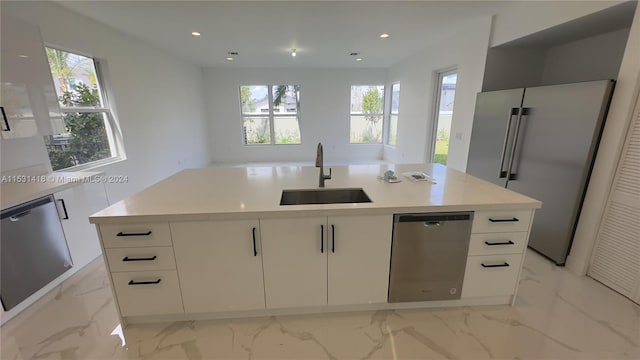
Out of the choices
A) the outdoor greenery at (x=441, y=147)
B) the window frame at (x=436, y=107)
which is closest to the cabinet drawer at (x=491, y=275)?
the outdoor greenery at (x=441, y=147)

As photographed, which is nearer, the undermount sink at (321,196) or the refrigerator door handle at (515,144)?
the undermount sink at (321,196)

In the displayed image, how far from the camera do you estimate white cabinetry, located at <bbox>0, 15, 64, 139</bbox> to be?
1922 mm

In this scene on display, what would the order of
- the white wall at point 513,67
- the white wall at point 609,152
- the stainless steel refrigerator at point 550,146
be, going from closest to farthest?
the white wall at point 609,152 < the stainless steel refrigerator at point 550,146 < the white wall at point 513,67

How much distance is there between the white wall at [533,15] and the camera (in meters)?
2.19

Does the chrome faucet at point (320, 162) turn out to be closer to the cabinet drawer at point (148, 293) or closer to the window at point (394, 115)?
the cabinet drawer at point (148, 293)

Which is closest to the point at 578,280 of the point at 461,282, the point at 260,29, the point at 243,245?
the point at 461,282

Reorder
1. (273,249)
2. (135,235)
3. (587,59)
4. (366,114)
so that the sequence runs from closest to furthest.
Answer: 1. (135,235)
2. (273,249)
3. (587,59)
4. (366,114)

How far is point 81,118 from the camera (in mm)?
3072

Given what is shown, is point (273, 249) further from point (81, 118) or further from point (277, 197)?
point (81, 118)

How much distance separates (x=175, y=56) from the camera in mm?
5129

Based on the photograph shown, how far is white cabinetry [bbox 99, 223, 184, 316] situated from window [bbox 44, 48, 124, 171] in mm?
1851

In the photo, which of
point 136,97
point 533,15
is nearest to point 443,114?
point 533,15

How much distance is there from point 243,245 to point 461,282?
1.51 meters

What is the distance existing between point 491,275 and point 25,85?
3.81 metres
